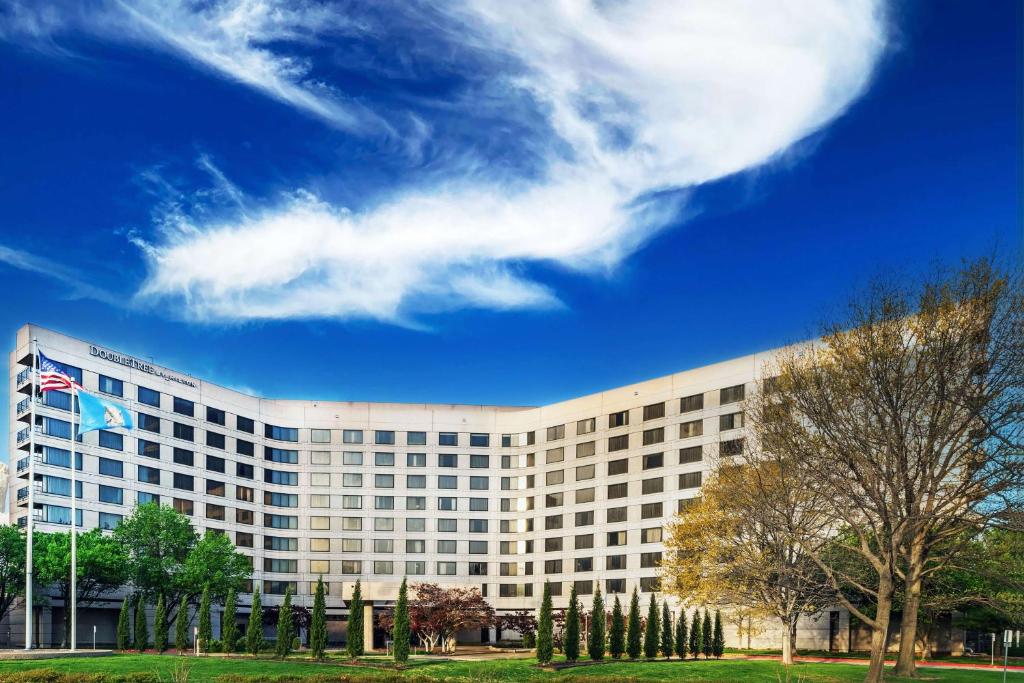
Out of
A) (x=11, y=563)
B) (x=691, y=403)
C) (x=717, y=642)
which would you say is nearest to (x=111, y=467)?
(x=11, y=563)

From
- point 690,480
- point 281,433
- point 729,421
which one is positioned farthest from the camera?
point 281,433

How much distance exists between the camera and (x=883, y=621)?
162 feet

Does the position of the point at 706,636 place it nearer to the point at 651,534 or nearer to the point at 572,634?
the point at 572,634

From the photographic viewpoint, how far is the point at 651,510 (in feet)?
375

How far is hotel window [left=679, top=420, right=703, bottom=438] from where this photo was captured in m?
110

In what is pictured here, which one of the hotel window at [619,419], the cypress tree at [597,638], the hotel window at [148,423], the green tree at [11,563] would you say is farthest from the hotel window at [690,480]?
the green tree at [11,563]

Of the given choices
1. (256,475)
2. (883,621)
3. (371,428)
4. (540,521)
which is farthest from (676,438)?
(883,621)

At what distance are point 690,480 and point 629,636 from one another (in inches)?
1429

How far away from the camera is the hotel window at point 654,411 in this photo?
114812 mm

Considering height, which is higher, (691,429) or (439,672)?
(691,429)

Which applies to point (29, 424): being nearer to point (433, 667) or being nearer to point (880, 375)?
point (433, 667)

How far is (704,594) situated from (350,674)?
27.0 meters

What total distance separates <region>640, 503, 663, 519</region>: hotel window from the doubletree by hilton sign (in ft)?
180

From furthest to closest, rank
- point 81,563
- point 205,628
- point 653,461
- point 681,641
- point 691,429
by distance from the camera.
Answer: point 653,461 < point 691,429 < point 81,563 < point 681,641 < point 205,628
